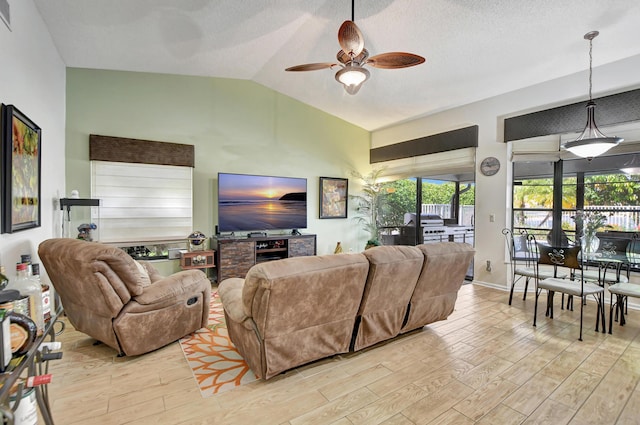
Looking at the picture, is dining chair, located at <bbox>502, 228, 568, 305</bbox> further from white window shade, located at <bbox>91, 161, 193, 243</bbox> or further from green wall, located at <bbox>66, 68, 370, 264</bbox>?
white window shade, located at <bbox>91, 161, 193, 243</bbox>

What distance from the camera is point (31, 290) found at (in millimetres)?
1360

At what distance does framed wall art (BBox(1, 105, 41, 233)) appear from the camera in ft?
6.62

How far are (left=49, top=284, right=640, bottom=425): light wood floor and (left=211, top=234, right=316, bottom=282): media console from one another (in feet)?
6.77

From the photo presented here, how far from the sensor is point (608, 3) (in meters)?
2.79

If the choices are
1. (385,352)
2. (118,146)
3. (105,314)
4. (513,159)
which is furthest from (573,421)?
(118,146)

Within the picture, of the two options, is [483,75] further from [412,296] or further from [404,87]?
[412,296]

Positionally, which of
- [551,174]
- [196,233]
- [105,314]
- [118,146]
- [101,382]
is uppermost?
[118,146]

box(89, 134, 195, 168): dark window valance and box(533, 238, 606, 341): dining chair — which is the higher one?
box(89, 134, 195, 168): dark window valance

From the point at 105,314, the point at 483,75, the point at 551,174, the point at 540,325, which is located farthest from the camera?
the point at 551,174

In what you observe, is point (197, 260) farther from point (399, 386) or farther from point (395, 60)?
point (395, 60)

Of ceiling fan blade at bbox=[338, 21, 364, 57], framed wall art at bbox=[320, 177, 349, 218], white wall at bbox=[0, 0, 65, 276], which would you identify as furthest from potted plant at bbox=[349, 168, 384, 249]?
white wall at bbox=[0, 0, 65, 276]

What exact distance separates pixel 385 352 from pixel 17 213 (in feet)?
9.87

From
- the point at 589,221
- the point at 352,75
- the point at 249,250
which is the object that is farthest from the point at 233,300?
the point at 589,221

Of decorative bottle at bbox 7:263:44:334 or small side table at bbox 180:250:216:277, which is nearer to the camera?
decorative bottle at bbox 7:263:44:334
